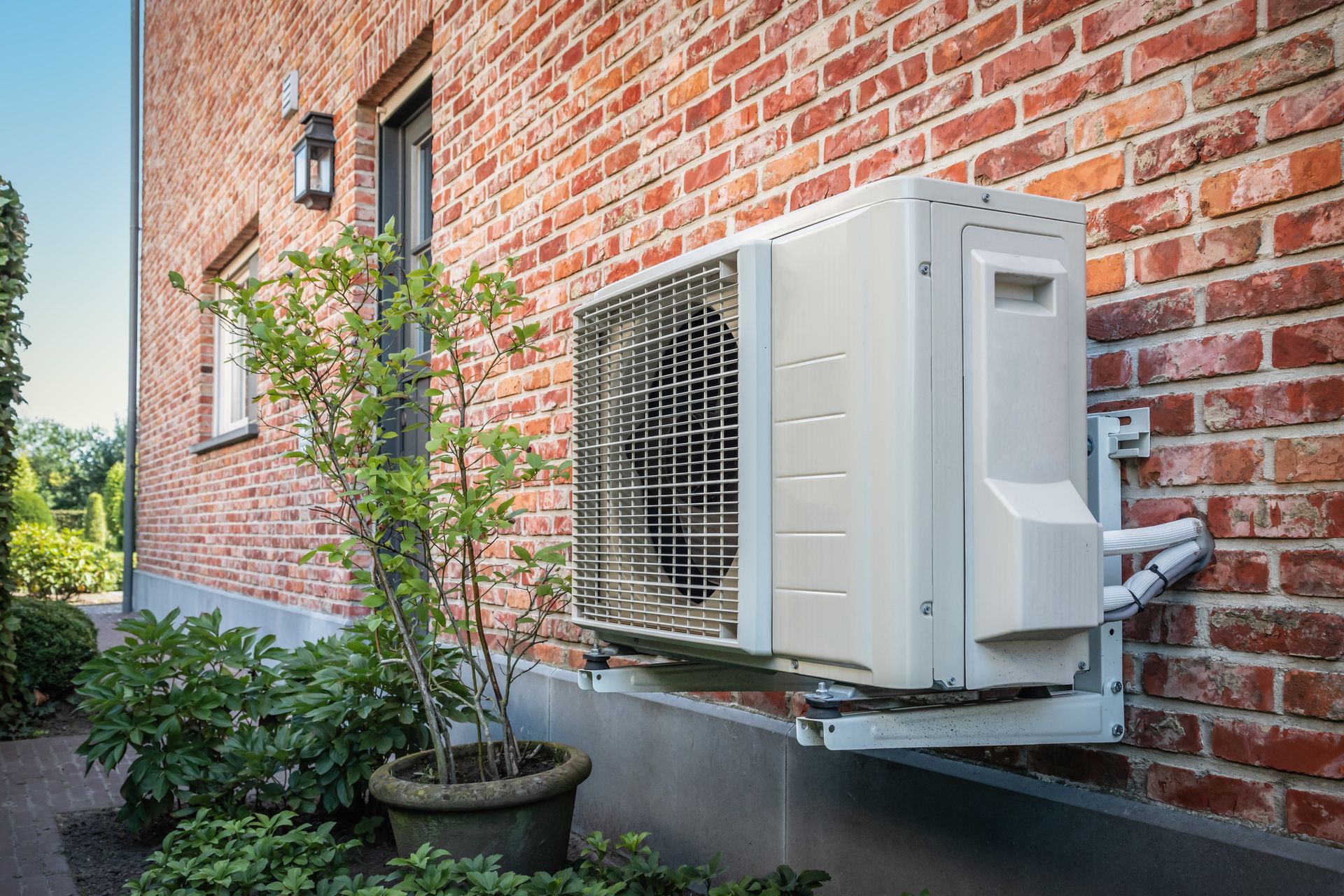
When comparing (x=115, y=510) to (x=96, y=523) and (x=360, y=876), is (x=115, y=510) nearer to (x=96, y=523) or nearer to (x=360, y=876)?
(x=96, y=523)

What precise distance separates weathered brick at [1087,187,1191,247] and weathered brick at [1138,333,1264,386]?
0.21 m

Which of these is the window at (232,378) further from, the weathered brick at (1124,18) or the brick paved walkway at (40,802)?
the weathered brick at (1124,18)

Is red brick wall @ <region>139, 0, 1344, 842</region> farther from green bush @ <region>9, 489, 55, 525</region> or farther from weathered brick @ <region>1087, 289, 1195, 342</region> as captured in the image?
green bush @ <region>9, 489, 55, 525</region>

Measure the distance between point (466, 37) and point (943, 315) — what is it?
11.4 ft

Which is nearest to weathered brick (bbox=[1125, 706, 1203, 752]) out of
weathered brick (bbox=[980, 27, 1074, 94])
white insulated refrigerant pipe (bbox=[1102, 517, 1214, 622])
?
white insulated refrigerant pipe (bbox=[1102, 517, 1214, 622])

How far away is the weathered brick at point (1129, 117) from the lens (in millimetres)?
1878

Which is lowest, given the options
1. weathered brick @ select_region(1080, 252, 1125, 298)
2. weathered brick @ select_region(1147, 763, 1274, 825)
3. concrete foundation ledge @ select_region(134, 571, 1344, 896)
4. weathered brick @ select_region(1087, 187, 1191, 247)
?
concrete foundation ledge @ select_region(134, 571, 1344, 896)

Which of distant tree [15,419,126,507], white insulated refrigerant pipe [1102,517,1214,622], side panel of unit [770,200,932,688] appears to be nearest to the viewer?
side panel of unit [770,200,932,688]

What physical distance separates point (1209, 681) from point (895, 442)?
73 cm

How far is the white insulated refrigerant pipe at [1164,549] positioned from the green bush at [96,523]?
27.4 m

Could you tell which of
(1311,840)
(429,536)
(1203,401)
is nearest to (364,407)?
(429,536)

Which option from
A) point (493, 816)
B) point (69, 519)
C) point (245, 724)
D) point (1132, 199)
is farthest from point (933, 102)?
point (69, 519)

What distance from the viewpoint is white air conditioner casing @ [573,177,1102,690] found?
1573 millimetres

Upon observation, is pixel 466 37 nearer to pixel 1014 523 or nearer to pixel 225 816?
pixel 225 816
